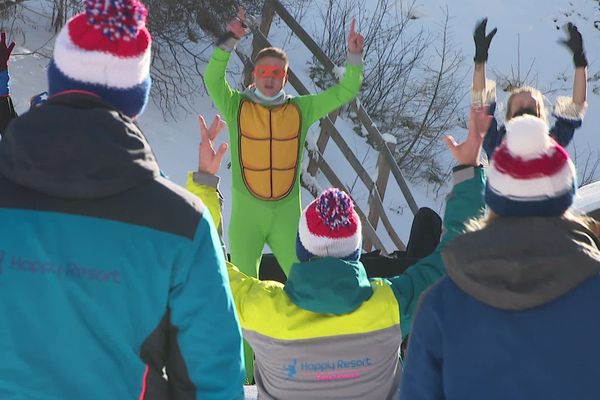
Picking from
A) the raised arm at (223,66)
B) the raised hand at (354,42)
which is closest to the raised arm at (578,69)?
the raised hand at (354,42)

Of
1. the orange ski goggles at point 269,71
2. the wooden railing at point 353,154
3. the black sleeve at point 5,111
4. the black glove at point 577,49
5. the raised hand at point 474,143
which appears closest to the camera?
the raised hand at point 474,143

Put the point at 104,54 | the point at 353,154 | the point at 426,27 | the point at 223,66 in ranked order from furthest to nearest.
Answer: the point at 426,27, the point at 353,154, the point at 223,66, the point at 104,54

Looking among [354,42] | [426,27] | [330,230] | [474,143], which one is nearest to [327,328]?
[330,230]

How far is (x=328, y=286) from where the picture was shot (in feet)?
7.22

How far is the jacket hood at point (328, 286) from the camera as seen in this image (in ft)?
7.24

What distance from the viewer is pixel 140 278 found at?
1.54m

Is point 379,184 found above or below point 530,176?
below

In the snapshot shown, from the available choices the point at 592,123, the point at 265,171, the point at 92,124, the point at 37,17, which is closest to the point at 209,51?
the point at 37,17

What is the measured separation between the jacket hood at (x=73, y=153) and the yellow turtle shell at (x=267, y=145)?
9.97ft

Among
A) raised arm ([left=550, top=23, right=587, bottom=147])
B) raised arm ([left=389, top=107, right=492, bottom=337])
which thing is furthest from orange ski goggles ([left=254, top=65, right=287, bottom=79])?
raised arm ([left=389, top=107, right=492, bottom=337])

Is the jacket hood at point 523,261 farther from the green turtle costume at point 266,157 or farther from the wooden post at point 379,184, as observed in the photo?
the wooden post at point 379,184

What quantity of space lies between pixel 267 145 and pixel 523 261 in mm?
3210

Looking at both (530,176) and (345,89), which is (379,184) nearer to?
(345,89)

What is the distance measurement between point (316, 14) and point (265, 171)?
6.90m
